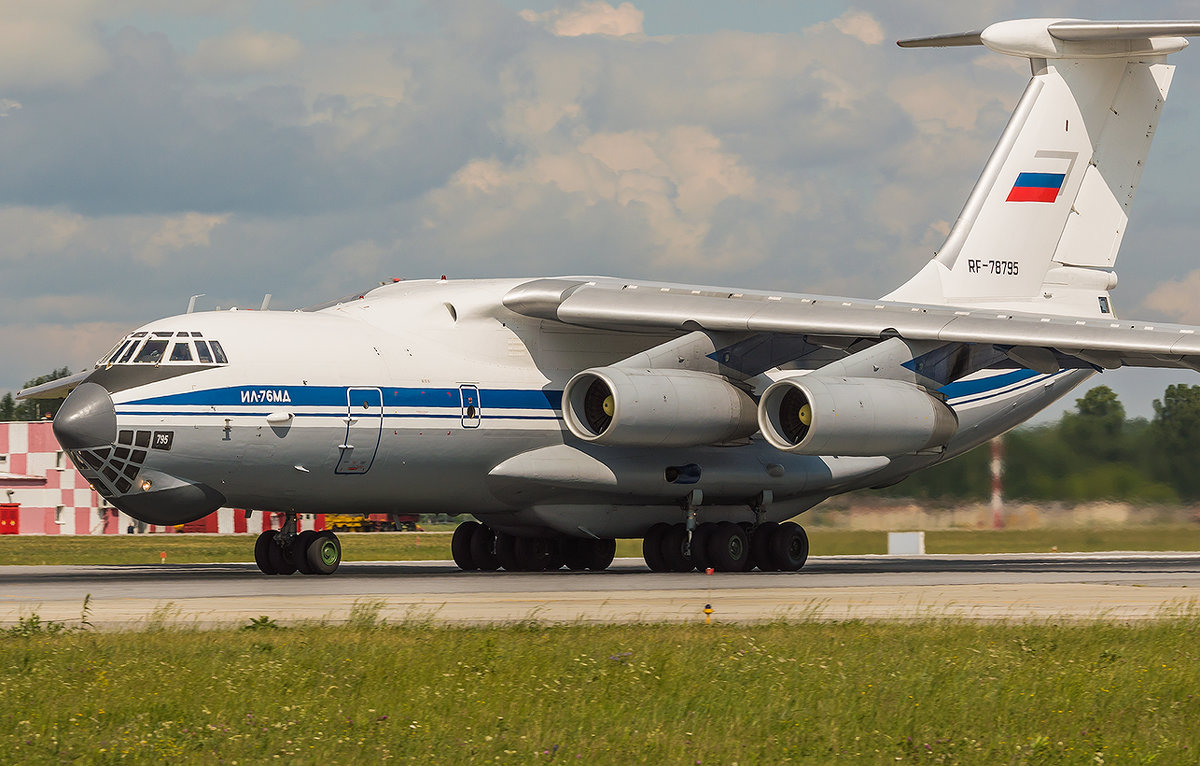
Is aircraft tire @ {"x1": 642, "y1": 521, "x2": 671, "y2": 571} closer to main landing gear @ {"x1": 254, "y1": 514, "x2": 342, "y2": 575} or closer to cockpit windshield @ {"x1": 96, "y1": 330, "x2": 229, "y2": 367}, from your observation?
main landing gear @ {"x1": 254, "y1": 514, "x2": 342, "y2": 575}

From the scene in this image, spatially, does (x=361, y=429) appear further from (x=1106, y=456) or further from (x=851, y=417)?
(x=1106, y=456)

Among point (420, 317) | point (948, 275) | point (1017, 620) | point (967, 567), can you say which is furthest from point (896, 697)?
point (948, 275)

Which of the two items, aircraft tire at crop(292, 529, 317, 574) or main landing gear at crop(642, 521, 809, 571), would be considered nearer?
aircraft tire at crop(292, 529, 317, 574)

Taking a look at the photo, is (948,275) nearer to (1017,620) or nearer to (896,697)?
(1017,620)

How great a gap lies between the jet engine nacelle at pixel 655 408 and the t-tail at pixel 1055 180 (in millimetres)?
4984

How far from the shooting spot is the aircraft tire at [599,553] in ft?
68.3

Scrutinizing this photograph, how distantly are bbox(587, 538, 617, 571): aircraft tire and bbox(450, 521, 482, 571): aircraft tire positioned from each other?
157cm

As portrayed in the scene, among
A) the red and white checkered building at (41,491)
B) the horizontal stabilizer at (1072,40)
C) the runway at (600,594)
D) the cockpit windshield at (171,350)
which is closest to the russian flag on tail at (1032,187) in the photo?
the horizontal stabilizer at (1072,40)

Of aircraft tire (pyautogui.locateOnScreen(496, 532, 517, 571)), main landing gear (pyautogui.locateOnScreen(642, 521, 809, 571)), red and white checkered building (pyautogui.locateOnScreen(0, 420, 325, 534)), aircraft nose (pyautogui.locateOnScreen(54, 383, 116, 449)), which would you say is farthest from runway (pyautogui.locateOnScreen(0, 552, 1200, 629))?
red and white checkered building (pyautogui.locateOnScreen(0, 420, 325, 534))

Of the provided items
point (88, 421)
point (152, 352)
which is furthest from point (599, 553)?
point (88, 421)

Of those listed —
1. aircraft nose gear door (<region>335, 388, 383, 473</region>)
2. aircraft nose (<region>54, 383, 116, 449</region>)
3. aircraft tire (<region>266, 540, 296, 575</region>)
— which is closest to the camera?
aircraft nose (<region>54, 383, 116, 449</region>)

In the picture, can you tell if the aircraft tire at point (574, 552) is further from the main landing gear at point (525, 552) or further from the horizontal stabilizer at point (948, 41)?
the horizontal stabilizer at point (948, 41)

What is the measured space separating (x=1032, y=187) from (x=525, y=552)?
937 cm

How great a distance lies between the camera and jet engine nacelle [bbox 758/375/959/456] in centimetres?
1761
